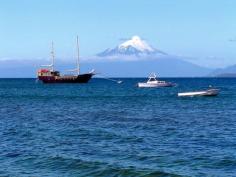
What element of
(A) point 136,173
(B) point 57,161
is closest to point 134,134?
(B) point 57,161

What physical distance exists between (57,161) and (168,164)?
5635 millimetres

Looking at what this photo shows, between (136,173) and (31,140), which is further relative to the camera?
(31,140)

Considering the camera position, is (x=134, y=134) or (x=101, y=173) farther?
(x=134, y=134)

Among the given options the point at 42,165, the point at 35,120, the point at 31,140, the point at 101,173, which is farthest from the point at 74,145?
the point at 35,120

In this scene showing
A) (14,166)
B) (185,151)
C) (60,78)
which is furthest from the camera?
(60,78)

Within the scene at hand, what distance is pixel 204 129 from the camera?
1745 inches

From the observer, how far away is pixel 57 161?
97.9 feet

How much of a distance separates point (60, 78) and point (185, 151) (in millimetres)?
167656

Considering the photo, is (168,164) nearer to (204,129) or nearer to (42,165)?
(42,165)

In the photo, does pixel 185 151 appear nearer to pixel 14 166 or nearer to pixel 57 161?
pixel 57 161

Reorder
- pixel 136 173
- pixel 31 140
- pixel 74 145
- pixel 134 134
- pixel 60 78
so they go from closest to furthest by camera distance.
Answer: pixel 136 173 < pixel 74 145 < pixel 31 140 < pixel 134 134 < pixel 60 78

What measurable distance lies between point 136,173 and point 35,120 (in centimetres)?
2887

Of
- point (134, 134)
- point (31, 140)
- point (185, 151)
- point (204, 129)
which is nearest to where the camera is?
point (185, 151)

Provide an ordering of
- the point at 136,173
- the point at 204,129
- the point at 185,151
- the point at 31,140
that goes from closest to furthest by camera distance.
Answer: the point at 136,173, the point at 185,151, the point at 31,140, the point at 204,129
